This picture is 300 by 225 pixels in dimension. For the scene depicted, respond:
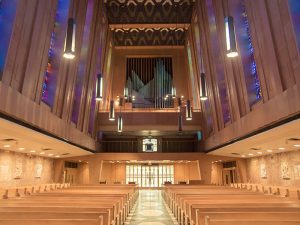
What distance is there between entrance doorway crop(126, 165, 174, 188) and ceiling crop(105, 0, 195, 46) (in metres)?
11.7

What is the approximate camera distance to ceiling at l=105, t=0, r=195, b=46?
18.6 metres

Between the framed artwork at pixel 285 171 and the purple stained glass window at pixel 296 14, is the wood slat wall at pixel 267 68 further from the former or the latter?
the framed artwork at pixel 285 171

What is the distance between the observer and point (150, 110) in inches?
863

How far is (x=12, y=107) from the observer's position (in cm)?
649

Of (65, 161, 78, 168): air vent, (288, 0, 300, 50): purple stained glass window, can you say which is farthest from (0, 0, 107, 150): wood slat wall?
(65, 161, 78, 168): air vent

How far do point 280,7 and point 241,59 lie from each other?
3.57 meters

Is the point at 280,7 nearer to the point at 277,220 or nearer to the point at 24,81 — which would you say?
the point at 277,220

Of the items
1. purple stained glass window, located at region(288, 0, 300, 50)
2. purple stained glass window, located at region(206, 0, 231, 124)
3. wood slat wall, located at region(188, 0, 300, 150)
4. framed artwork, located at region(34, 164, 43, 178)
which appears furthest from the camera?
framed artwork, located at region(34, 164, 43, 178)

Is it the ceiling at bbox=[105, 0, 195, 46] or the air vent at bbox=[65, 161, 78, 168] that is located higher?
the ceiling at bbox=[105, 0, 195, 46]

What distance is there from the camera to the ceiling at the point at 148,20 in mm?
18609

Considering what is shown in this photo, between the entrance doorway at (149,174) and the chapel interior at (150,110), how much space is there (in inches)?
3.6

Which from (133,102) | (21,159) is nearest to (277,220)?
(21,159)

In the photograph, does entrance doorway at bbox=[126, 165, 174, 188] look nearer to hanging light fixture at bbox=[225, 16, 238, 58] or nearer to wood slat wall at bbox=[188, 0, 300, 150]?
wood slat wall at bbox=[188, 0, 300, 150]

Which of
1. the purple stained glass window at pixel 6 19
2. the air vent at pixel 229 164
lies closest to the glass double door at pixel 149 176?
the air vent at pixel 229 164
